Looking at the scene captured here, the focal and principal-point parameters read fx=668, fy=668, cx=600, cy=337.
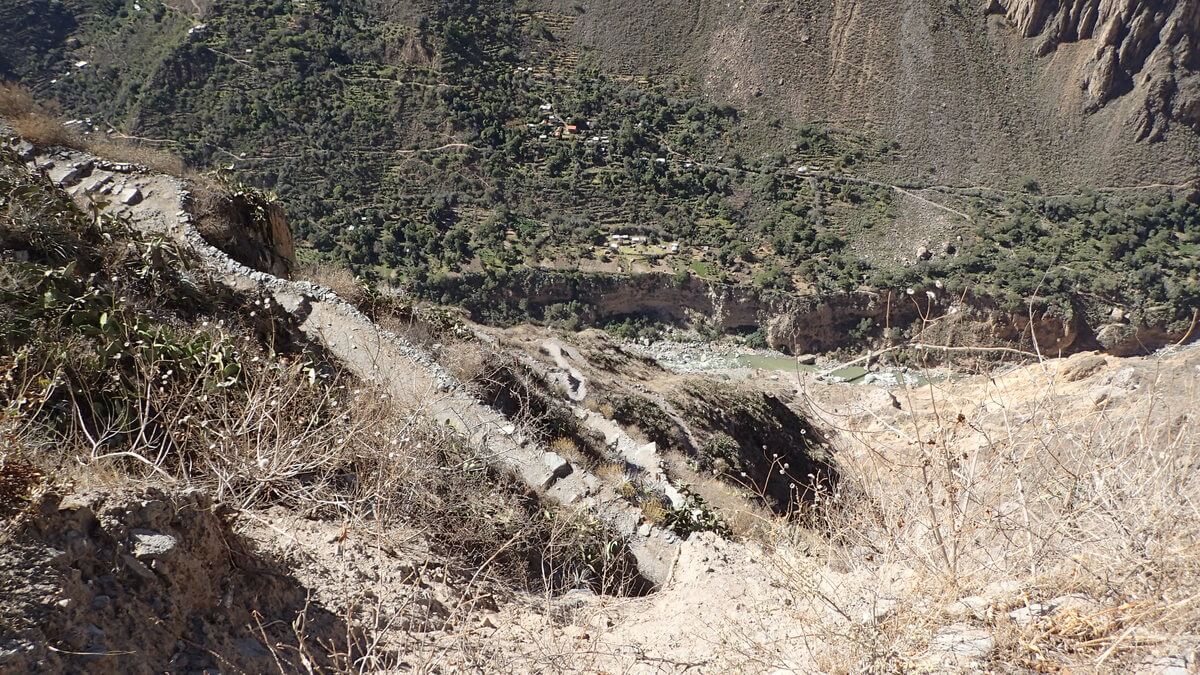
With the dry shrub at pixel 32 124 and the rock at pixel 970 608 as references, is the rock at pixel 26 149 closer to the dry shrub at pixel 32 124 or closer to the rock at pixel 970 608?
the dry shrub at pixel 32 124

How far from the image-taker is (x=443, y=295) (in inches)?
1156

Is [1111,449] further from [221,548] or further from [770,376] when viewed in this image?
[770,376]

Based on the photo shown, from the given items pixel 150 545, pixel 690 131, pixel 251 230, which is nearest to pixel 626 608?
pixel 150 545

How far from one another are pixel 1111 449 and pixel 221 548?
517 centimetres

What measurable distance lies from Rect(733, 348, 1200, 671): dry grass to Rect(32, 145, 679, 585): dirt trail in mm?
3809

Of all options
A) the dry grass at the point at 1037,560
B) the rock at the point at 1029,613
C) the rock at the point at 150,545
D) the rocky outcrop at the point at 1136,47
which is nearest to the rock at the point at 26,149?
the rock at the point at 150,545

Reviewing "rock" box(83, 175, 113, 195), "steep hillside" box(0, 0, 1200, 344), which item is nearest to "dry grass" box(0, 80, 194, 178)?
"rock" box(83, 175, 113, 195)

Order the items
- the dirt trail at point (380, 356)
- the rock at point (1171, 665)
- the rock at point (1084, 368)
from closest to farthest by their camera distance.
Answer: the rock at point (1171, 665), the dirt trail at point (380, 356), the rock at point (1084, 368)

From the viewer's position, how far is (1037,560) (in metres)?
3.57

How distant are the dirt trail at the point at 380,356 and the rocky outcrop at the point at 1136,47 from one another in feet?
150

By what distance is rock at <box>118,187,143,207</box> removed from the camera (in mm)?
11656

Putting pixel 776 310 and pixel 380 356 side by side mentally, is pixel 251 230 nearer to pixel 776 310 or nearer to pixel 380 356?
pixel 380 356

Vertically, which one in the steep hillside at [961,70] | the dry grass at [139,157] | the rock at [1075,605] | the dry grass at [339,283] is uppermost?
the steep hillside at [961,70]

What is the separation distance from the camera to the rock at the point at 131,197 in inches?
459
